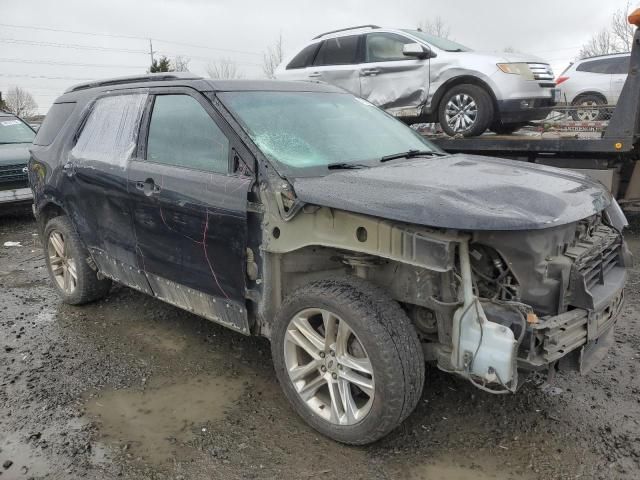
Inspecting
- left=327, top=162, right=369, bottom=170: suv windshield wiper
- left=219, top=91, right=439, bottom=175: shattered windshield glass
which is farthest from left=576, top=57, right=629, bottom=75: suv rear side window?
left=327, top=162, right=369, bottom=170: suv windshield wiper

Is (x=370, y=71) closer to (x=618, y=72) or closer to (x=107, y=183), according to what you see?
(x=107, y=183)

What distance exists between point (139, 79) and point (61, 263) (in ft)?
6.31

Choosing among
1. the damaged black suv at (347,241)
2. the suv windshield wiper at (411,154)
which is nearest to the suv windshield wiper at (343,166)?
the damaged black suv at (347,241)

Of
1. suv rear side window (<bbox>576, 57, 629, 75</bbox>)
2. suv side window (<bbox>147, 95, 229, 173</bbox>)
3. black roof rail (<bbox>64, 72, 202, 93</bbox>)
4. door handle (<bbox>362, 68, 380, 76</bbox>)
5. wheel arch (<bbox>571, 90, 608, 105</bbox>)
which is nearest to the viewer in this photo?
suv side window (<bbox>147, 95, 229, 173</bbox>)

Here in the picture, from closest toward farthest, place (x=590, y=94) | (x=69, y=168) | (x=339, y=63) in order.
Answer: (x=69, y=168), (x=339, y=63), (x=590, y=94)

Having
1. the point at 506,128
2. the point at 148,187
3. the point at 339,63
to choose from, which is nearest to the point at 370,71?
the point at 339,63

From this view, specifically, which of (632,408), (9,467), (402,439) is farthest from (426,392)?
(9,467)

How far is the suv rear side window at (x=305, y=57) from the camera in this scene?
831cm

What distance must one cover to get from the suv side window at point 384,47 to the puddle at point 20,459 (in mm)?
6349

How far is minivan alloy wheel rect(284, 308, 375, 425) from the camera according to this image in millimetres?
2703

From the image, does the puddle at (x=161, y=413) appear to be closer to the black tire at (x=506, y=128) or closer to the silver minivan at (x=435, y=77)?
the silver minivan at (x=435, y=77)

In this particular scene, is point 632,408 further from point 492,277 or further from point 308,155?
point 308,155

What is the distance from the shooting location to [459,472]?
2605 mm

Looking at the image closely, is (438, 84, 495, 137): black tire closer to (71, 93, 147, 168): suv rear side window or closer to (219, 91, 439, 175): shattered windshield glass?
(219, 91, 439, 175): shattered windshield glass
